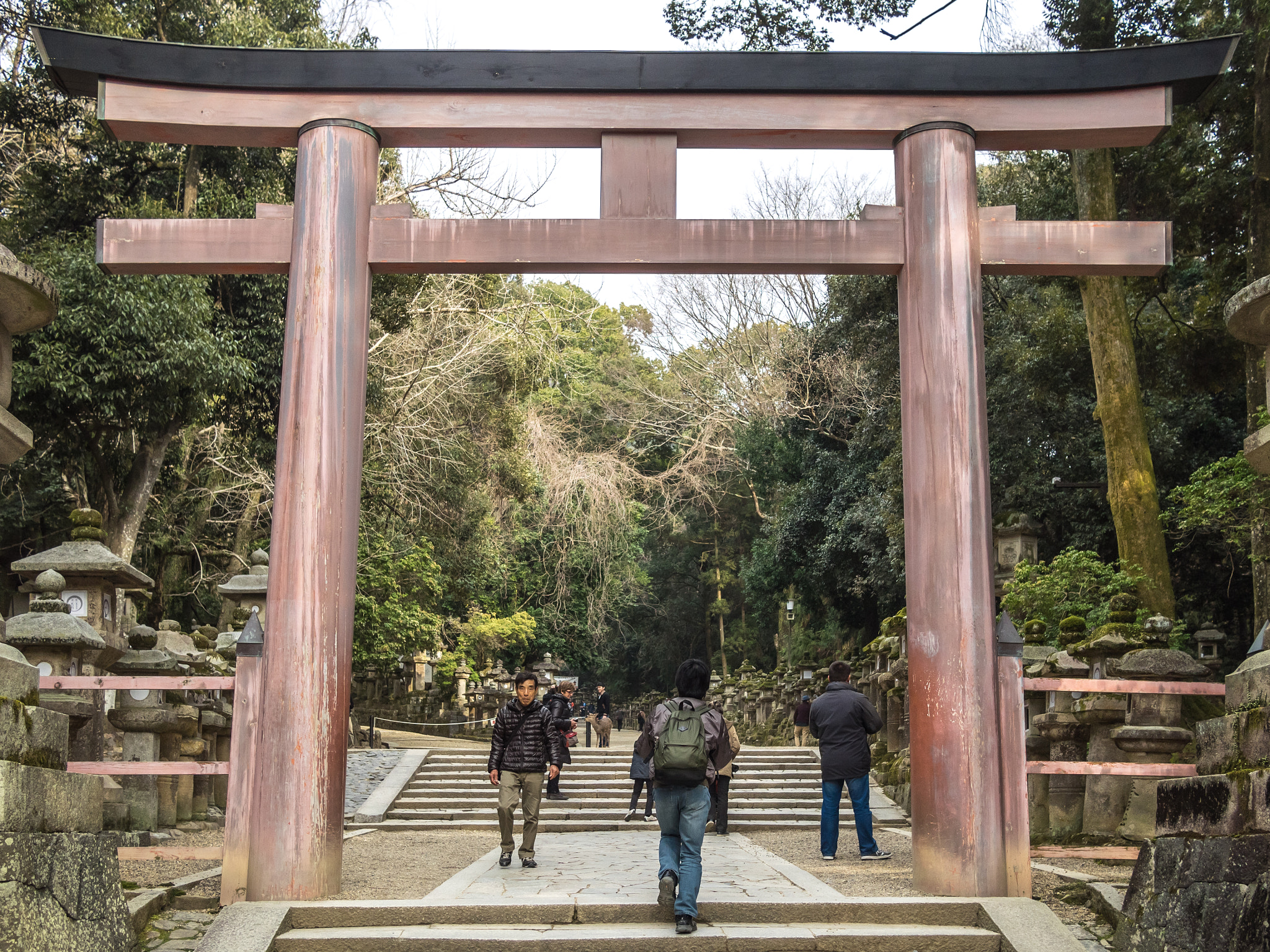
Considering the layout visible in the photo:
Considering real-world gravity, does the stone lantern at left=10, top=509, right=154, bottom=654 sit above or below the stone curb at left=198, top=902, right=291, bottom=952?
above

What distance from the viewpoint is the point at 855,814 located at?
8547 millimetres

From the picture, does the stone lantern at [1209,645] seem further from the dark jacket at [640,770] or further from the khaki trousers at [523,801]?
the khaki trousers at [523,801]

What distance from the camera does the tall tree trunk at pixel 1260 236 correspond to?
11227 millimetres

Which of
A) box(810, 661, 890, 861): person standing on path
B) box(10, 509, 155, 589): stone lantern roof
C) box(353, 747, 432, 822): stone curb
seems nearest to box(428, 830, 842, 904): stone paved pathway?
box(810, 661, 890, 861): person standing on path

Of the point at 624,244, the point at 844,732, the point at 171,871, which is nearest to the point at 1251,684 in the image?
the point at 624,244

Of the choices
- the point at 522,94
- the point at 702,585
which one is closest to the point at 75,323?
the point at 522,94

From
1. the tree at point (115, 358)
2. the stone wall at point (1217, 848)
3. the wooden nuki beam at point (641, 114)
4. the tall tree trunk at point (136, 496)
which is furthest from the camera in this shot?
the tall tree trunk at point (136, 496)

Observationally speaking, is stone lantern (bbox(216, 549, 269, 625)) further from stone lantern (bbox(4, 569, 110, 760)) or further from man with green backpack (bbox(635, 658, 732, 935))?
man with green backpack (bbox(635, 658, 732, 935))

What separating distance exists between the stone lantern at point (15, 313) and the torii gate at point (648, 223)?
187 cm

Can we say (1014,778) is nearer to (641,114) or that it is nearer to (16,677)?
(641,114)

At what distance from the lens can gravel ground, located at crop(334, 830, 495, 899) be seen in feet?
21.9

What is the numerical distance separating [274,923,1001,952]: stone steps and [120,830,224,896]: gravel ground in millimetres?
1369

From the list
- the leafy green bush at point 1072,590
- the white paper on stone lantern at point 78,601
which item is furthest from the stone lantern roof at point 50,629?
the leafy green bush at point 1072,590

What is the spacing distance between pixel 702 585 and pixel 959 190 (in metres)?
37.2
